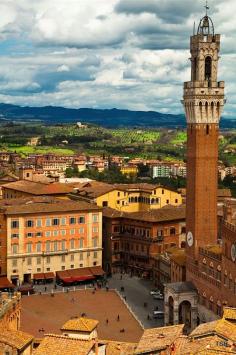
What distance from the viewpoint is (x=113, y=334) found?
6166 cm

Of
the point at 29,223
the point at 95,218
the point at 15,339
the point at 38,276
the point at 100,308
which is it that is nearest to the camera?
the point at 15,339

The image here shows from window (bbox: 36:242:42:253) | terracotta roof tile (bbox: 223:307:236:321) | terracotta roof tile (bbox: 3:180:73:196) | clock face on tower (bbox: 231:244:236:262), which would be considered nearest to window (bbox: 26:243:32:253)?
window (bbox: 36:242:42:253)

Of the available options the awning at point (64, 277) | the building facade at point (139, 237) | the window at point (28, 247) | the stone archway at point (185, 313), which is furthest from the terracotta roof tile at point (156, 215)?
the stone archway at point (185, 313)

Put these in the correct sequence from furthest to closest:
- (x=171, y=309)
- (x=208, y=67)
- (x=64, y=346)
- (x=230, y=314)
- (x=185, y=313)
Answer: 1. (x=208, y=67)
2. (x=185, y=313)
3. (x=171, y=309)
4. (x=230, y=314)
5. (x=64, y=346)

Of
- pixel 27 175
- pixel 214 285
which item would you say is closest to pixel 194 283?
pixel 214 285

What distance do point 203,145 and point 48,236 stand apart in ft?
84.7

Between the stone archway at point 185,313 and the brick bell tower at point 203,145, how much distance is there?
141 inches

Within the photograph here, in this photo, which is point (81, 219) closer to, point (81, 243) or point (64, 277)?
point (81, 243)

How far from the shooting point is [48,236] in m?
86.4

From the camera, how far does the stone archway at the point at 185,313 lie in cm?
6638

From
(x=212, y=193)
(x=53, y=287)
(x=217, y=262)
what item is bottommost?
(x=53, y=287)

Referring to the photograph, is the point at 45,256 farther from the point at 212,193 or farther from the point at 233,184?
the point at 233,184

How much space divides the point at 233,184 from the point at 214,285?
89.4 meters

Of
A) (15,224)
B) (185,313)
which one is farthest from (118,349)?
(15,224)
